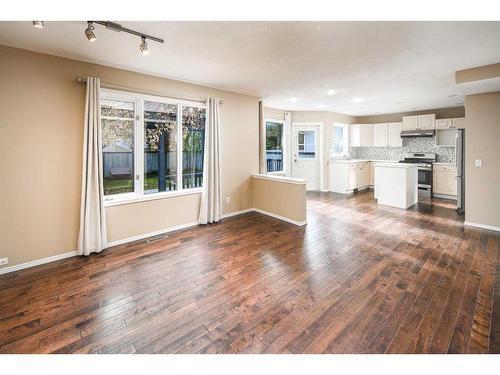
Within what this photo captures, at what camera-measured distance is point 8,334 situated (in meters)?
1.91

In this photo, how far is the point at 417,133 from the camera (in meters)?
7.30

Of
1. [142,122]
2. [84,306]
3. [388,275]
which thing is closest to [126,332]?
[84,306]

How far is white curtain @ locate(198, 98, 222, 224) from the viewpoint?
15.1 ft

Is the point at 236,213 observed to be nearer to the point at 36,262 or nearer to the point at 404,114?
the point at 36,262

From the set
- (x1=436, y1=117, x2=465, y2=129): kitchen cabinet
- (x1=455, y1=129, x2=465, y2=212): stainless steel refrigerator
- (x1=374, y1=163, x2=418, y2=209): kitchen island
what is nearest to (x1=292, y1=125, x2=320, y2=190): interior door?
(x1=374, y1=163, x2=418, y2=209): kitchen island

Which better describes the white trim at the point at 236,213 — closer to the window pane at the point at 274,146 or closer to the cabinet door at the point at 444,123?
the window pane at the point at 274,146

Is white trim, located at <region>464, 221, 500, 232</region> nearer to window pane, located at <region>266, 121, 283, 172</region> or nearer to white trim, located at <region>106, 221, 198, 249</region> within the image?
window pane, located at <region>266, 121, 283, 172</region>

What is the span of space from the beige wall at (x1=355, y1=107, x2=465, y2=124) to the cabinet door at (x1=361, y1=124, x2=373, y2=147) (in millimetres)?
402

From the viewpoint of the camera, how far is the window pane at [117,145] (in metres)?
3.71

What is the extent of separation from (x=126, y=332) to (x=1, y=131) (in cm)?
273

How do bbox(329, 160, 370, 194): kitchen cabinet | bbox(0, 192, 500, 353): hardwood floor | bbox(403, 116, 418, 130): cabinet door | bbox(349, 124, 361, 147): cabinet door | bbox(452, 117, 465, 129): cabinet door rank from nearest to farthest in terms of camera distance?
1. bbox(0, 192, 500, 353): hardwood floor
2. bbox(452, 117, 465, 129): cabinet door
3. bbox(403, 116, 418, 130): cabinet door
4. bbox(329, 160, 370, 194): kitchen cabinet
5. bbox(349, 124, 361, 147): cabinet door

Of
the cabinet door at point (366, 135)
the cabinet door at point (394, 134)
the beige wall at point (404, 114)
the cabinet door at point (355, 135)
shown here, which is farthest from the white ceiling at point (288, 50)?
the cabinet door at point (355, 135)

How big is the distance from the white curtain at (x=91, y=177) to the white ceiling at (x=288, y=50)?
59 centimetres

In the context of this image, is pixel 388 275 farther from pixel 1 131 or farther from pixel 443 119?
pixel 443 119
